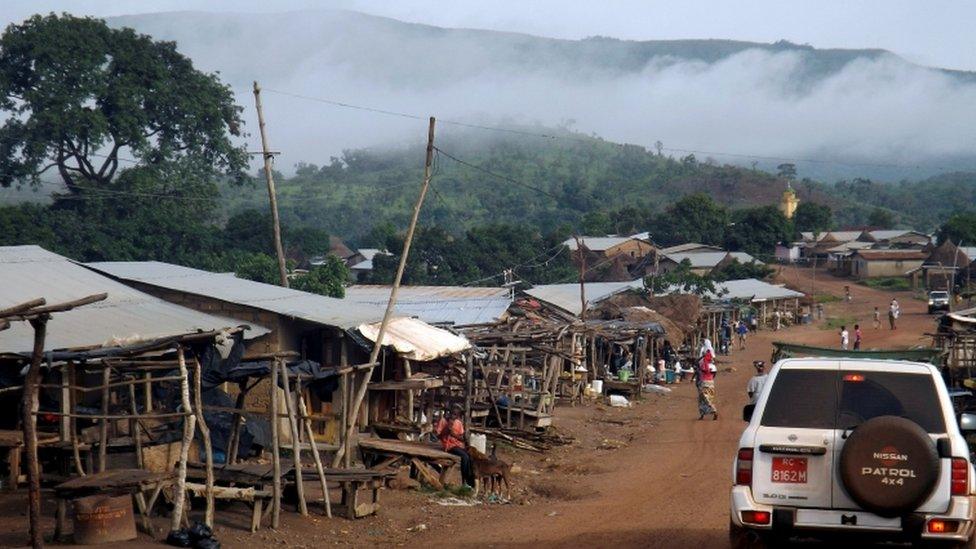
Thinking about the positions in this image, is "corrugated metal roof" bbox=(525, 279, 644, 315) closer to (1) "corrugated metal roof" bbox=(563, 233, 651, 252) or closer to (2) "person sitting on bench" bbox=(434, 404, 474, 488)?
(1) "corrugated metal roof" bbox=(563, 233, 651, 252)

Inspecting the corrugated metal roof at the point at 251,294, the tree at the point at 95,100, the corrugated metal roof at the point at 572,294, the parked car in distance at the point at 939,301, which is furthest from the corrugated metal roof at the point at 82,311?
the parked car in distance at the point at 939,301

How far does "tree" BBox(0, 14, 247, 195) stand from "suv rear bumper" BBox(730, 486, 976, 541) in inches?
1776

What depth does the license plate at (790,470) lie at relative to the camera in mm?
9242

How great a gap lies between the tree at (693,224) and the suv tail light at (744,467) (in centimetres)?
7584

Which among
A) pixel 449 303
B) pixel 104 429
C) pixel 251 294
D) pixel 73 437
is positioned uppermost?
pixel 251 294

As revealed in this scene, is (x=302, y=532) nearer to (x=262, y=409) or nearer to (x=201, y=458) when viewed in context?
(x=201, y=458)

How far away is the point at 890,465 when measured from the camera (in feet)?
29.2

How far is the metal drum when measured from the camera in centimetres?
1123

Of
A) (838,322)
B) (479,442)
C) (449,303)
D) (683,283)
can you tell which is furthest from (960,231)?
(479,442)

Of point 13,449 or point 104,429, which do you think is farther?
point 13,449

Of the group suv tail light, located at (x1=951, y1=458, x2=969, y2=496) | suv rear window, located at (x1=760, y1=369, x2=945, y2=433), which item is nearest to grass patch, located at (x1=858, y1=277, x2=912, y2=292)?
suv rear window, located at (x1=760, y1=369, x2=945, y2=433)

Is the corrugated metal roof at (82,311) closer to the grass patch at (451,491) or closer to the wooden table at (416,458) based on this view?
the wooden table at (416,458)

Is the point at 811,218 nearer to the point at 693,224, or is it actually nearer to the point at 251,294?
the point at 693,224

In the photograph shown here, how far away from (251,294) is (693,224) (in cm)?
6653
